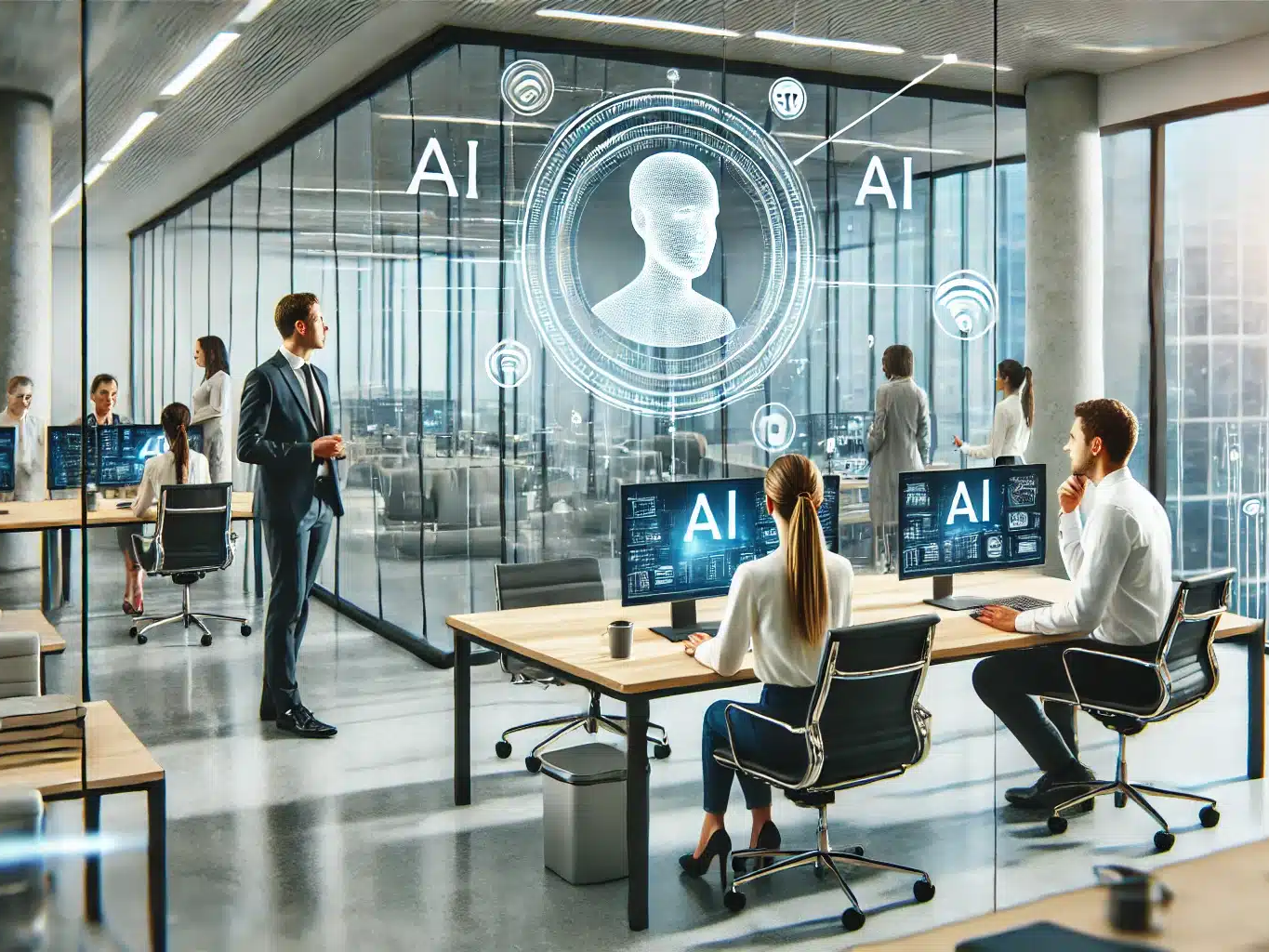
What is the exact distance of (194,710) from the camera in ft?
17.4

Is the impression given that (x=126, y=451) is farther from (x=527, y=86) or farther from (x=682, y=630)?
(x=527, y=86)

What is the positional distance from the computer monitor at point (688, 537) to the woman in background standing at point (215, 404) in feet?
5.90

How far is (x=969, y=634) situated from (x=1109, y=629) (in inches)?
20.1

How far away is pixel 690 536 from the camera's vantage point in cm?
439

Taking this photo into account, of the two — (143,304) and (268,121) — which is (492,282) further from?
(143,304)

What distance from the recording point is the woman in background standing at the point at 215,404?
478 centimetres

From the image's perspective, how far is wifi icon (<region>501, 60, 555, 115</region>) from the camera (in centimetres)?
691

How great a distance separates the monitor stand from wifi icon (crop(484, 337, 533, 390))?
9.66ft

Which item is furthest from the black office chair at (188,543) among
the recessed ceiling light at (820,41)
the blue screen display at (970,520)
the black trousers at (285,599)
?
the recessed ceiling light at (820,41)

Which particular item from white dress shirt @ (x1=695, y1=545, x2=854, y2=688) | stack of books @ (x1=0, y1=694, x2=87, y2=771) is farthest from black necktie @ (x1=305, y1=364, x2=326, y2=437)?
stack of books @ (x1=0, y1=694, x2=87, y2=771)

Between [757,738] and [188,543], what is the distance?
216cm

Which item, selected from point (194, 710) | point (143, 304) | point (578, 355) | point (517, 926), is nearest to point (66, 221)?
point (143, 304)

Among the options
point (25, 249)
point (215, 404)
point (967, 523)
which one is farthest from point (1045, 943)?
point (215, 404)

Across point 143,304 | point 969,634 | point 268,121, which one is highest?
point 268,121
